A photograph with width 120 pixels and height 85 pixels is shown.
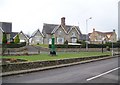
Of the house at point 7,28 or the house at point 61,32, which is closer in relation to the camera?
the house at point 61,32

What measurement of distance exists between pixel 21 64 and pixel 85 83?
6350 millimetres

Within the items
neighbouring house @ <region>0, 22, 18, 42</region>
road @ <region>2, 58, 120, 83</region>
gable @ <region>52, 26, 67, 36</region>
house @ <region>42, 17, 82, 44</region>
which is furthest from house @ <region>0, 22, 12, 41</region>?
road @ <region>2, 58, 120, 83</region>

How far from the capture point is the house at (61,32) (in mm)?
85250

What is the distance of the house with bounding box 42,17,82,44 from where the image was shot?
3356 inches

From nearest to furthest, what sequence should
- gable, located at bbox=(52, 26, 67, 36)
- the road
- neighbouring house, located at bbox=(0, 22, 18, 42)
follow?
the road → gable, located at bbox=(52, 26, 67, 36) → neighbouring house, located at bbox=(0, 22, 18, 42)

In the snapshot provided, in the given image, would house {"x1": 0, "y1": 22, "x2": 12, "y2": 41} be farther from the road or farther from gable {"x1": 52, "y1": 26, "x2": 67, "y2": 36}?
the road

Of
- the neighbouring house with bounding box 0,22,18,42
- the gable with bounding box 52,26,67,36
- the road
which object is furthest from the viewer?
the neighbouring house with bounding box 0,22,18,42

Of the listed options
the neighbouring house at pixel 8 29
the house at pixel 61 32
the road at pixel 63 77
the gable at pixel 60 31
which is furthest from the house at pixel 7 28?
the road at pixel 63 77

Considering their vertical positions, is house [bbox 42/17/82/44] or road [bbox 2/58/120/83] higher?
house [bbox 42/17/82/44]

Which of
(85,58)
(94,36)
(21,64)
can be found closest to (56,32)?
(94,36)

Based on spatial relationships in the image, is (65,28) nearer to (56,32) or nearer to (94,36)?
(56,32)

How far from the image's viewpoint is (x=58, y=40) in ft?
288

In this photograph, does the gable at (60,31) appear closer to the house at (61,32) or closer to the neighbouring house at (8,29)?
the house at (61,32)

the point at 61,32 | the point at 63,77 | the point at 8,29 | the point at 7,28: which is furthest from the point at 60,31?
the point at 63,77
